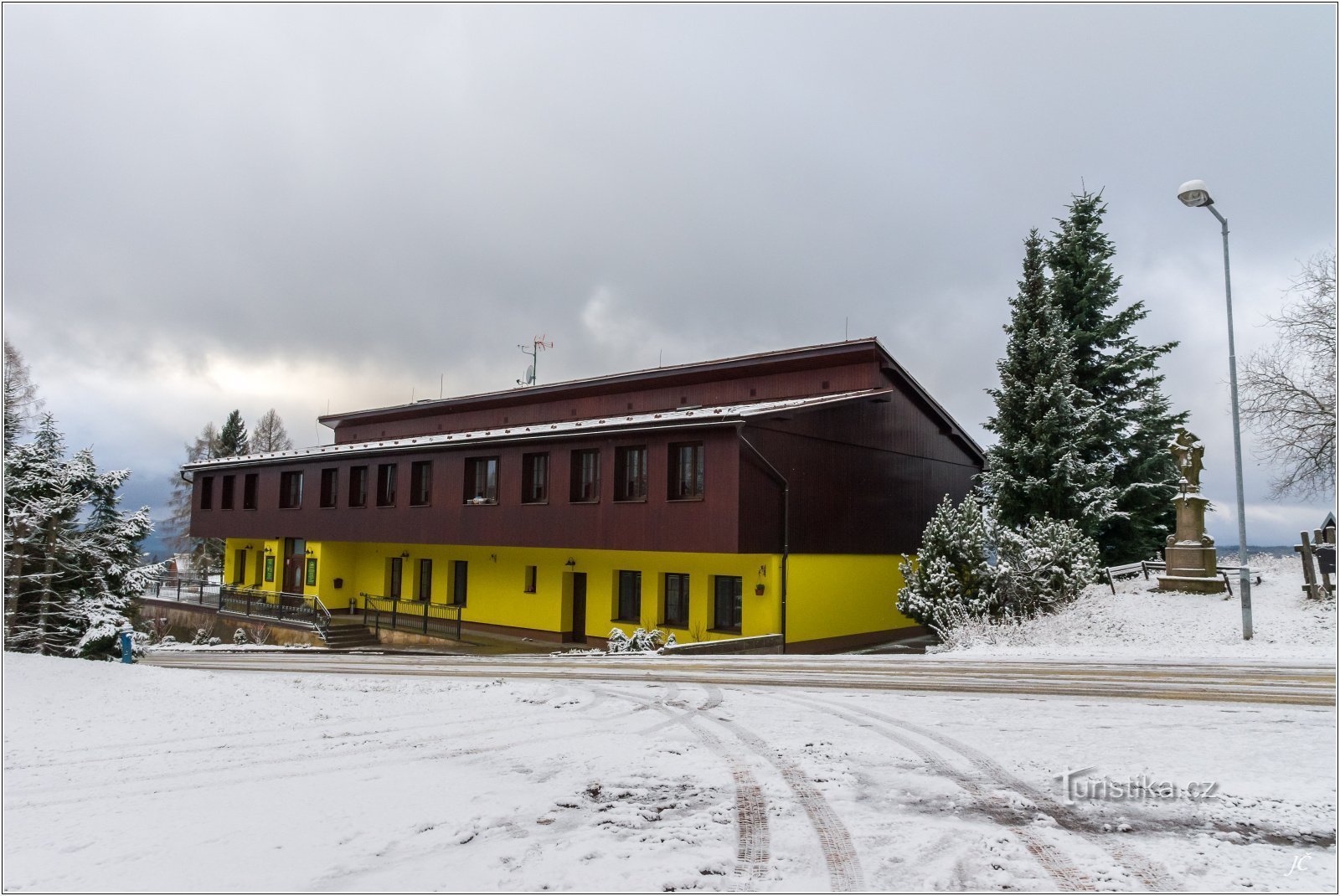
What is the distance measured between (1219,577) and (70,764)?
2208 centimetres

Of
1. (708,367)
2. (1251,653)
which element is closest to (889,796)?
(1251,653)

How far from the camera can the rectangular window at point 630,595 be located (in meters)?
24.8

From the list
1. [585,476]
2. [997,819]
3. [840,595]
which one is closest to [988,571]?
[840,595]

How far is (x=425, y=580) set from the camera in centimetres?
3153

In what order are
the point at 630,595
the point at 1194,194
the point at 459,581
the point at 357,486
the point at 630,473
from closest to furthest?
1. the point at 1194,194
2. the point at 630,473
3. the point at 630,595
4. the point at 459,581
5. the point at 357,486

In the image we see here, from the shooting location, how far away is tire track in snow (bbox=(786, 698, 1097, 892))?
188 inches

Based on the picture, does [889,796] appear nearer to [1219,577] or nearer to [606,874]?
[606,874]

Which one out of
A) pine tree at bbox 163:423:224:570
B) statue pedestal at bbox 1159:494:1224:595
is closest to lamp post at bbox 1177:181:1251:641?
statue pedestal at bbox 1159:494:1224:595

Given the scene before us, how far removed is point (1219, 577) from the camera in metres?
19.3

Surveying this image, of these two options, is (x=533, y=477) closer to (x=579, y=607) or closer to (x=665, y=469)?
(x=579, y=607)

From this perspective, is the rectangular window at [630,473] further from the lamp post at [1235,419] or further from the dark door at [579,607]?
the lamp post at [1235,419]

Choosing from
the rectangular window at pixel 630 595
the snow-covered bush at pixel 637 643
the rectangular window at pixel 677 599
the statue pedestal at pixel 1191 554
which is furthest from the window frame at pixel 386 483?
the statue pedestal at pixel 1191 554

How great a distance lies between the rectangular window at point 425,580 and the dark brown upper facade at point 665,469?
2.08m

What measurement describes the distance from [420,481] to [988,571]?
65.1 feet
